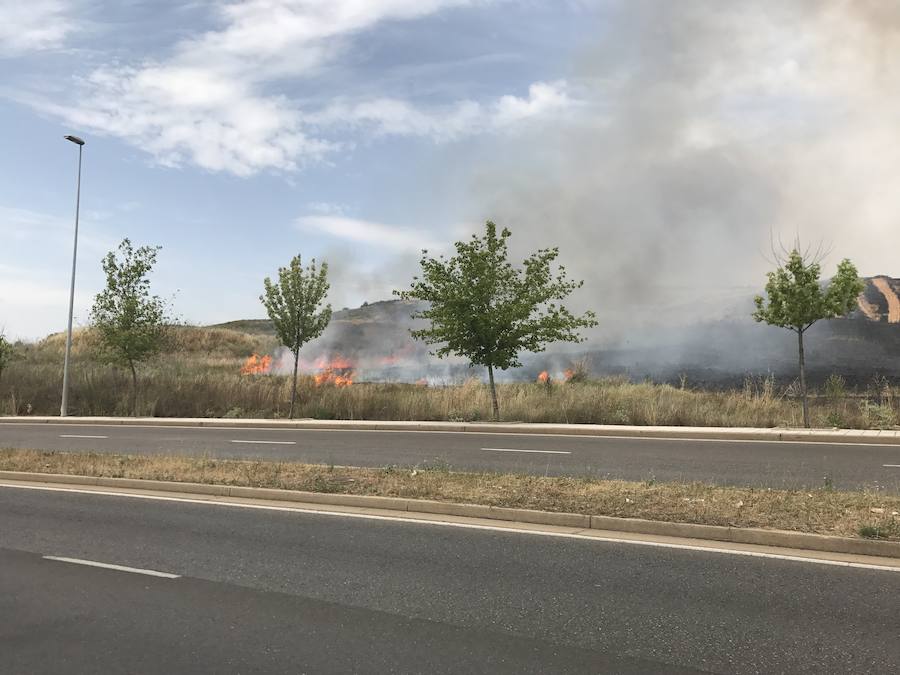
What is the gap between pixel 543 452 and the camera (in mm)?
15008

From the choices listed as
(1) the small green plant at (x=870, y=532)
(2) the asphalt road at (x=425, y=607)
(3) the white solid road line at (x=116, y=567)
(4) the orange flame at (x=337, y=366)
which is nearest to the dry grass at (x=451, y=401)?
(1) the small green plant at (x=870, y=532)

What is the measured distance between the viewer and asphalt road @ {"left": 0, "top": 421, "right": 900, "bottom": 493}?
38.1 ft

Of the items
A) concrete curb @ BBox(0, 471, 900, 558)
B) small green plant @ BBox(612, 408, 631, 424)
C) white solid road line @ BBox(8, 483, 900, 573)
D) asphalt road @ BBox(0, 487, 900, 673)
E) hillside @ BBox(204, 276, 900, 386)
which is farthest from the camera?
hillside @ BBox(204, 276, 900, 386)

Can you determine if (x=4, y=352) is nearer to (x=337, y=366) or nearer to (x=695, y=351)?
(x=337, y=366)

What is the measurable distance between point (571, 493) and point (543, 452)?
577 centimetres

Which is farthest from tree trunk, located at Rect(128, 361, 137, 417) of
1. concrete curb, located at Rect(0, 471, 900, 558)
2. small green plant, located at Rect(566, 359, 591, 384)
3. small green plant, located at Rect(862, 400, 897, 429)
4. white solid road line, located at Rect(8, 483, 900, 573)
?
small green plant, located at Rect(862, 400, 897, 429)

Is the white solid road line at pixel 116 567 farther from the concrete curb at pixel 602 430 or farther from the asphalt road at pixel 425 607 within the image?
the concrete curb at pixel 602 430

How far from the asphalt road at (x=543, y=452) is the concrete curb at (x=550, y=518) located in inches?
121

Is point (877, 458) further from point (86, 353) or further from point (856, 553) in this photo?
point (86, 353)

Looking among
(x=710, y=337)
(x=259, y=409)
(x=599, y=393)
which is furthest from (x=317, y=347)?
(x=599, y=393)

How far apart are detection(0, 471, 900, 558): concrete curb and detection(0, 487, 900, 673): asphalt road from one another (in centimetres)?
65

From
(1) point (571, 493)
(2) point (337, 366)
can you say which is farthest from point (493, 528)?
(2) point (337, 366)

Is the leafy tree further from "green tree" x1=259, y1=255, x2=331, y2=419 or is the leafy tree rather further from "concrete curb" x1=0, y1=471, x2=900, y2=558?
"concrete curb" x1=0, y1=471, x2=900, y2=558

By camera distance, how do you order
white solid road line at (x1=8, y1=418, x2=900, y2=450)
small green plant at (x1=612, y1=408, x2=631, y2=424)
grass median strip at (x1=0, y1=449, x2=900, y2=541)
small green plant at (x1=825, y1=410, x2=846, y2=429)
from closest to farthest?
grass median strip at (x1=0, y1=449, x2=900, y2=541) < white solid road line at (x1=8, y1=418, x2=900, y2=450) < small green plant at (x1=825, y1=410, x2=846, y2=429) < small green plant at (x1=612, y1=408, x2=631, y2=424)
